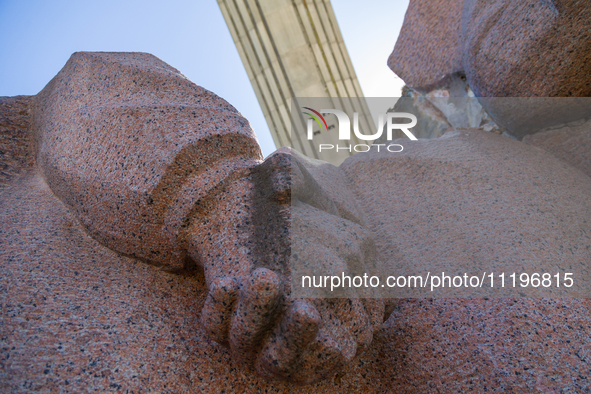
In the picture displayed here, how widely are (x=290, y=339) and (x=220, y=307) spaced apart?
0.26 metres

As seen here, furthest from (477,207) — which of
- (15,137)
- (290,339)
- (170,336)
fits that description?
(15,137)

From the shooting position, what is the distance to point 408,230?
2.34 m

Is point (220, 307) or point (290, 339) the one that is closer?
point (290, 339)

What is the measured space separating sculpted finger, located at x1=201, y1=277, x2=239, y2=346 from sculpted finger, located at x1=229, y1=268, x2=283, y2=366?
37mm

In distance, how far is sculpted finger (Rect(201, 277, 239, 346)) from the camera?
4.33 ft

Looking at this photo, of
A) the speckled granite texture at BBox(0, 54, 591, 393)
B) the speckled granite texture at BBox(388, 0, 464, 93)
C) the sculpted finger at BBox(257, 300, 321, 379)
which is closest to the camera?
the sculpted finger at BBox(257, 300, 321, 379)

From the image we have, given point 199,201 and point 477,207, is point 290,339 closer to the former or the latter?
point 199,201

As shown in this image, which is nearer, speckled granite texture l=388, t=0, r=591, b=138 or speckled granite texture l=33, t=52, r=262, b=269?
speckled granite texture l=33, t=52, r=262, b=269

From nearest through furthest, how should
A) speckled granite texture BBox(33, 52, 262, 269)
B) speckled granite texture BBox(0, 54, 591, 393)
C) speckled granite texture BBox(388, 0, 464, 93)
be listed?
speckled granite texture BBox(0, 54, 591, 393)
speckled granite texture BBox(33, 52, 262, 269)
speckled granite texture BBox(388, 0, 464, 93)

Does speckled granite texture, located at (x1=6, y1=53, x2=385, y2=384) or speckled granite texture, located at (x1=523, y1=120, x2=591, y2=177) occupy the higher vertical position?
speckled granite texture, located at (x1=6, y1=53, x2=385, y2=384)

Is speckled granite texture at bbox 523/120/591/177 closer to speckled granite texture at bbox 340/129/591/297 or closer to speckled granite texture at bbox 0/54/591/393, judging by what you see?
speckled granite texture at bbox 340/129/591/297

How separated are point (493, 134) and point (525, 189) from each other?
783 millimetres

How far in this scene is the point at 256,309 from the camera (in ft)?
A: 4.07

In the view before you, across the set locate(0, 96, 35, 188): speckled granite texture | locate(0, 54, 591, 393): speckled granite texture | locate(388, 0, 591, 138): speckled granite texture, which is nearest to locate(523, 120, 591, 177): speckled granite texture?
locate(388, 0, 591, 138): speckled granite texture
